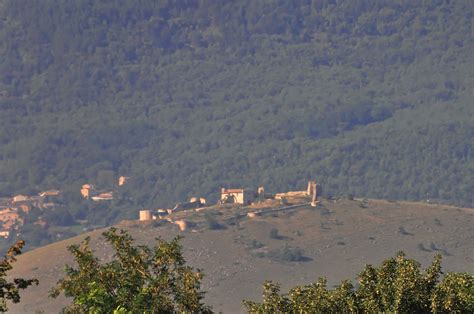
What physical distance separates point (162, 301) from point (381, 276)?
5.70 m

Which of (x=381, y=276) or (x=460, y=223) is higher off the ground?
(x=381, y=276)

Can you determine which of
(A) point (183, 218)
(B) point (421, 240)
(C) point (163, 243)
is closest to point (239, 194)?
(A) point (183, 218)

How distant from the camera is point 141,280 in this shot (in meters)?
43.4

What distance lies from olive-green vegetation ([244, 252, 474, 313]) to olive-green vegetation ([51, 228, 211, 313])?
3.29 m

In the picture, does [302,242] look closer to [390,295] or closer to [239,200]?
[239,200]

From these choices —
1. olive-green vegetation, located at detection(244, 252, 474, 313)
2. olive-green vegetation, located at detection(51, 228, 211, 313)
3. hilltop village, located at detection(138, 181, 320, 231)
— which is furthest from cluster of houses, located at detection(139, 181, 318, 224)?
olive-green vegetation, located at detection(244, 252, 474, 313)

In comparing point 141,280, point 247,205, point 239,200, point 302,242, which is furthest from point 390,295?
point 239,200

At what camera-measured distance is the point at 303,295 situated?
39.0 metres

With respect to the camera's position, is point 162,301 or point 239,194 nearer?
point 162,301

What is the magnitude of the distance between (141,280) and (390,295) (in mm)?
7276

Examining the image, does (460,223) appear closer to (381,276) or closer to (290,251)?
(290,251)

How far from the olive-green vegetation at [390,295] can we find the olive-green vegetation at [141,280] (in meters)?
3.29

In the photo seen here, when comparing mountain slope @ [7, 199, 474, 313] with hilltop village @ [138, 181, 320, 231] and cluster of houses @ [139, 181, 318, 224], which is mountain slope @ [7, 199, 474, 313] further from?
cluster of houses @ [139, 181, 318, 224]

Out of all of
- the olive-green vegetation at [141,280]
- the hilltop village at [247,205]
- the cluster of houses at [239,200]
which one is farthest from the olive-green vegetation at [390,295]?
the cluster of houses at [239,200]
